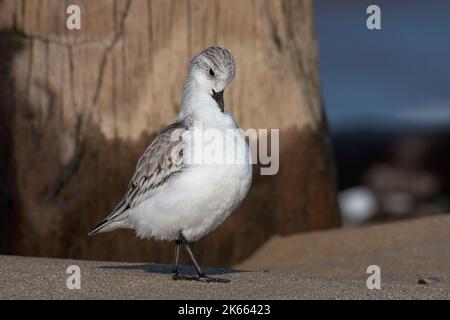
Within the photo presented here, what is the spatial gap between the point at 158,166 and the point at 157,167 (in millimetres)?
10

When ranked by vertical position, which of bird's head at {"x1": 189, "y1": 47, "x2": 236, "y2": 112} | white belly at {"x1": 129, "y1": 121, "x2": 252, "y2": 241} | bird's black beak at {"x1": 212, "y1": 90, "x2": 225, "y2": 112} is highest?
bird's head at {"x1": 189, "y1": 47, "x2": 236, "y2": 112}

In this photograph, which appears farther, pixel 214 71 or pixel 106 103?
pixel 106 103

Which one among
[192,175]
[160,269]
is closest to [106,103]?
[160,269]

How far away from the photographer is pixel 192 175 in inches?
265

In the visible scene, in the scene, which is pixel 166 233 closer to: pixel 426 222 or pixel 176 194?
pixel 176 194

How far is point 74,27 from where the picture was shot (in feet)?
29.3

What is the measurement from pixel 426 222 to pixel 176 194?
4.01 meters

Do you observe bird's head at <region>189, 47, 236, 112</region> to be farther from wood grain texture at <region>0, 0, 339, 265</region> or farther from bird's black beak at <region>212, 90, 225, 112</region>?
wood grain texture at <region>0, 0, 339, 265</region>

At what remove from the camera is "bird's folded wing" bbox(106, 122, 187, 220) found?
694 cm

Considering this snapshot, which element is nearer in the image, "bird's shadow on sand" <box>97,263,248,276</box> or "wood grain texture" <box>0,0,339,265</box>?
"bird's shadow on sand" <box>97,263,248,276</box>

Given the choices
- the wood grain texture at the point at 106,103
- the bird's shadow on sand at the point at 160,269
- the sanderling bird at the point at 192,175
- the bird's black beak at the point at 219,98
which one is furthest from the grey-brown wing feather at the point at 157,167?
the wood grain texture at the point at 106,103

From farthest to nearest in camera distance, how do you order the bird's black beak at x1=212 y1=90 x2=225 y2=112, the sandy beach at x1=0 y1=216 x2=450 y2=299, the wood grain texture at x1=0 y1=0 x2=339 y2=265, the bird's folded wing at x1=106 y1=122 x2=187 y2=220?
1. the wood grain texture at x1=0 y1=0 x2=339 y2=265
2. the bird's black beak at x1=212 y1=90 x2=225 y2=112
3. the bird's folded wing at x1=106 y1=122 x2=187 y2=220
4. the sandy beach at x1=0 y1=216 x2=450 y2=299

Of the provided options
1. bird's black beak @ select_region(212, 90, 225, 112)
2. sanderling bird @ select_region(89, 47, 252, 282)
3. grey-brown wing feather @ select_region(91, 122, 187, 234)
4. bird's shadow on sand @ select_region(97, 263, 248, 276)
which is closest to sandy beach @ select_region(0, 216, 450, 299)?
bird's shadow on sand @ select_region(97, 263, 248, 276)

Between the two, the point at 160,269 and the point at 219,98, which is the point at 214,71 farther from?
the point at 160,269
